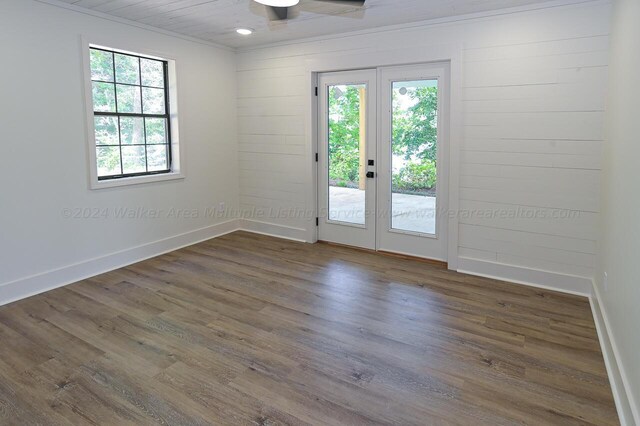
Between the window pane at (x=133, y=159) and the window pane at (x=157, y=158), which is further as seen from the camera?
the window pane at (x=157, y=158)

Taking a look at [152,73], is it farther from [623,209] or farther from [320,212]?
[623,209]

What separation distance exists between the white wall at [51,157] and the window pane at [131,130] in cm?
49

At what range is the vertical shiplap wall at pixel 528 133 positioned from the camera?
3.62m

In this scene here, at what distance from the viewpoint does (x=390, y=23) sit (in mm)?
4422

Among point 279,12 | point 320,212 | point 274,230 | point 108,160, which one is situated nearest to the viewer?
point 279,12

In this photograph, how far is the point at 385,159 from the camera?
15.9ft

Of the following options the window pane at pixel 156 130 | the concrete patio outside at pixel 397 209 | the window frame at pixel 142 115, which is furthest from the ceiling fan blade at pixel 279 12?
the concrete patio outside at pixel 397 209

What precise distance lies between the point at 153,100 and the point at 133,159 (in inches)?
28.1

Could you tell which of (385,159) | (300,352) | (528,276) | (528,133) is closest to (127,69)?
(385,159)

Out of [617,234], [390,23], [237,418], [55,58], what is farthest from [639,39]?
[55,58]

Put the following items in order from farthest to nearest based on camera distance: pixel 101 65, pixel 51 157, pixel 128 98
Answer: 1. pixel 128 98
2. pixel 101 65
3. pixel 51 157

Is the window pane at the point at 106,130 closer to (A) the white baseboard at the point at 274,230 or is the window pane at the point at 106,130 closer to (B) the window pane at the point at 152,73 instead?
(B) the window pane at the point at 152,73

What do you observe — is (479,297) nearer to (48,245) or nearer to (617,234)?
(617,234)

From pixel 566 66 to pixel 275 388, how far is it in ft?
11.2
